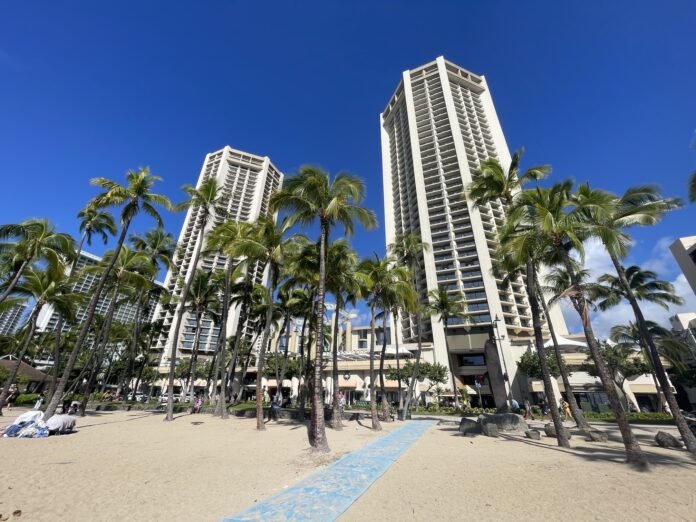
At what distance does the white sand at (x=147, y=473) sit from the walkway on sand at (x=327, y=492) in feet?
1.39

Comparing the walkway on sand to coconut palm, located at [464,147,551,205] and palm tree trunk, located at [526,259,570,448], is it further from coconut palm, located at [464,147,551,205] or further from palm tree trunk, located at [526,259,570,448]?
coconut palm, located at [464,147,551,205]

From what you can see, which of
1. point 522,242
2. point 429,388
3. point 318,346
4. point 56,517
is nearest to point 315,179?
point 318,346

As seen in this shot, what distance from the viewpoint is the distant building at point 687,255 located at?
26.4m

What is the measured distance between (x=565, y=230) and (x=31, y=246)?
27.4 meters

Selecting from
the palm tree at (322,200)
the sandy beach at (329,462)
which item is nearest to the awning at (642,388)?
the sandy beach at (329,462)

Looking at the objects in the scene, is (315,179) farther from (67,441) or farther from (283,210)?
(67,441)

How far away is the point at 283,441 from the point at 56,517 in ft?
29.5

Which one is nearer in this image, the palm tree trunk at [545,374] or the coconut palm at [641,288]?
the palm tree trunk at [545,374]

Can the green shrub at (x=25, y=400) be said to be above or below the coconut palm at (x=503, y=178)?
below

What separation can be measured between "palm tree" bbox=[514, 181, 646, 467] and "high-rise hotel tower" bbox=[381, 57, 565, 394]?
101ft

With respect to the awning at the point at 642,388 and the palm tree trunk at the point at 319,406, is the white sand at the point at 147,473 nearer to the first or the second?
the palm tree trunk at the point at 319,406

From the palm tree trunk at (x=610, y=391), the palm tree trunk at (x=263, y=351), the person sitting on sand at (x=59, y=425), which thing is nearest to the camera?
the palm tree trunk at (x=610, y=391)

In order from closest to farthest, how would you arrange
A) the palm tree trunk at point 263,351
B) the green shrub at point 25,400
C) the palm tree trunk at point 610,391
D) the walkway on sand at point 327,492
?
1. the walkway on sand at point 327,492
2. the palm tree trunk at point 610,391
3. the palm tree trunk at point 263,351
4. the green shrub at point 25,400

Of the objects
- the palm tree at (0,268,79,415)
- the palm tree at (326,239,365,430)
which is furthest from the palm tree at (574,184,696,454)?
the palm tree at (0,268,79,415)
